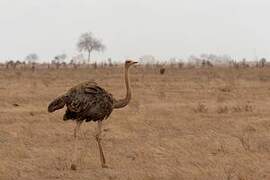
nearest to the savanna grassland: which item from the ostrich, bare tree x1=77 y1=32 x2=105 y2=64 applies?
A: the ostrich

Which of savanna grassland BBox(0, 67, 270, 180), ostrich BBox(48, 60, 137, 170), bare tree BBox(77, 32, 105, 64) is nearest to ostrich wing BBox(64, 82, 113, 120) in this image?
ostrich BBox(48, 60, 137, 170)

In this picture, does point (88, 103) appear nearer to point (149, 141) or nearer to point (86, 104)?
point (86, 104)

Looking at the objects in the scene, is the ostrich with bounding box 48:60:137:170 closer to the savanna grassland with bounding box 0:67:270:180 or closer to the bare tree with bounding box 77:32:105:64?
the savanna grassland with bounding box 0:67:270:180

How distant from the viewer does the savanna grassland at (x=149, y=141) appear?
9.32 m

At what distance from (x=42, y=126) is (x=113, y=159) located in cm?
415

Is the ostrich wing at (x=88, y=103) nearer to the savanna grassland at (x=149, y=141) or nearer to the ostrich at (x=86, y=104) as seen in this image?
the ostrich at (x=86, y=104)

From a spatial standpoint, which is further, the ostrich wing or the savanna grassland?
the ostrich wing

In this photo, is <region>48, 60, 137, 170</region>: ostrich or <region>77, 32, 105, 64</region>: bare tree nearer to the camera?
<region>48, 60, 137, 170</region>: ostrich

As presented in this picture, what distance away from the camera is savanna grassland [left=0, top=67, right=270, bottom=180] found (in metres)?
9.32

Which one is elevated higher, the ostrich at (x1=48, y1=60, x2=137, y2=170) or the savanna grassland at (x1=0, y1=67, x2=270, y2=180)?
the ostrich at (x1=48, y1=60, x2=137, y2=170)

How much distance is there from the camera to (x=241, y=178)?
8523 millimetres

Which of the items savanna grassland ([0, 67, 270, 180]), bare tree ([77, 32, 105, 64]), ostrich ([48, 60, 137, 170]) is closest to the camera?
savanna grassland ([0, 67, 270, 180])

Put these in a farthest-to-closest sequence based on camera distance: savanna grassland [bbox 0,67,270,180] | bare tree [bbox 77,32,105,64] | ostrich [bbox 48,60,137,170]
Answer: bare tree [bbox 77,32,105,64], ostrich [bbox 48,60,137,170], savanna grassland [bbox 0,67,270,180]

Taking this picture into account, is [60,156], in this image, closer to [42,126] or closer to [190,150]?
[190,150]
